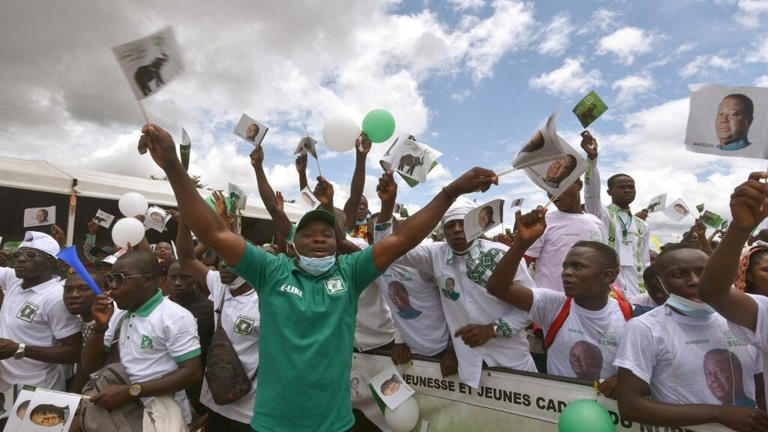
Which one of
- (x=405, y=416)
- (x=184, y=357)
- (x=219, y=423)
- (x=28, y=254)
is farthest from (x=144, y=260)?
(x=405, y=416)

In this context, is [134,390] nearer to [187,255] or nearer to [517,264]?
[187,255]

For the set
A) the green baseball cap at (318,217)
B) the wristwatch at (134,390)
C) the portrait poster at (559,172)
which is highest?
the portrait poster at (559,172)

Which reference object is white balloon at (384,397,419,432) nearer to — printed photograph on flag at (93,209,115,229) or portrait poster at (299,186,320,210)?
portrait poster at (299,186,320,210)

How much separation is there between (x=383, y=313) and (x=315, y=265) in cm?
175

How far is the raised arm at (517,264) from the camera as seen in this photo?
2.74m

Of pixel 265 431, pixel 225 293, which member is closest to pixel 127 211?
pixel 225 293

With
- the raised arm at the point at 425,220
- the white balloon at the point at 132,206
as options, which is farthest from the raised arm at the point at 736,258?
the white balloon at the point at 132,206

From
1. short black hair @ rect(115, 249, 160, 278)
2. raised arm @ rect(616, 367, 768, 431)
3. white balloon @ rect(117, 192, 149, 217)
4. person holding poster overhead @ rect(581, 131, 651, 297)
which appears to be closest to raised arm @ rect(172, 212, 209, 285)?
short black hair @ rect(115, 249, 160, 278)

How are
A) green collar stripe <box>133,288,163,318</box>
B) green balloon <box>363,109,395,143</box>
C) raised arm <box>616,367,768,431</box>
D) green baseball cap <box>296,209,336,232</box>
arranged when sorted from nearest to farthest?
raised arm <box>616,367,768,431</box>, green baseball cap <box>296,209,336,232</box>, green collar stripe <box>133,288,163,318</box>, green balloon <box>363,109,395,143</box>

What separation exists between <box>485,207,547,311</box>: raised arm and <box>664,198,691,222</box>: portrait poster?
5.44 meters

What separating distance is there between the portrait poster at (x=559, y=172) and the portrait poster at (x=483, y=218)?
26cm

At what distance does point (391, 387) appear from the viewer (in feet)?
11.5

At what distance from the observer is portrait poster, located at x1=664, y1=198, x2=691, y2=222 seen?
23.0 ft

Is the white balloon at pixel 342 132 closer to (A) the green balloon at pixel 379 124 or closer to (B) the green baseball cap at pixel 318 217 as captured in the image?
(A) the green balloon at pixel 379 124
